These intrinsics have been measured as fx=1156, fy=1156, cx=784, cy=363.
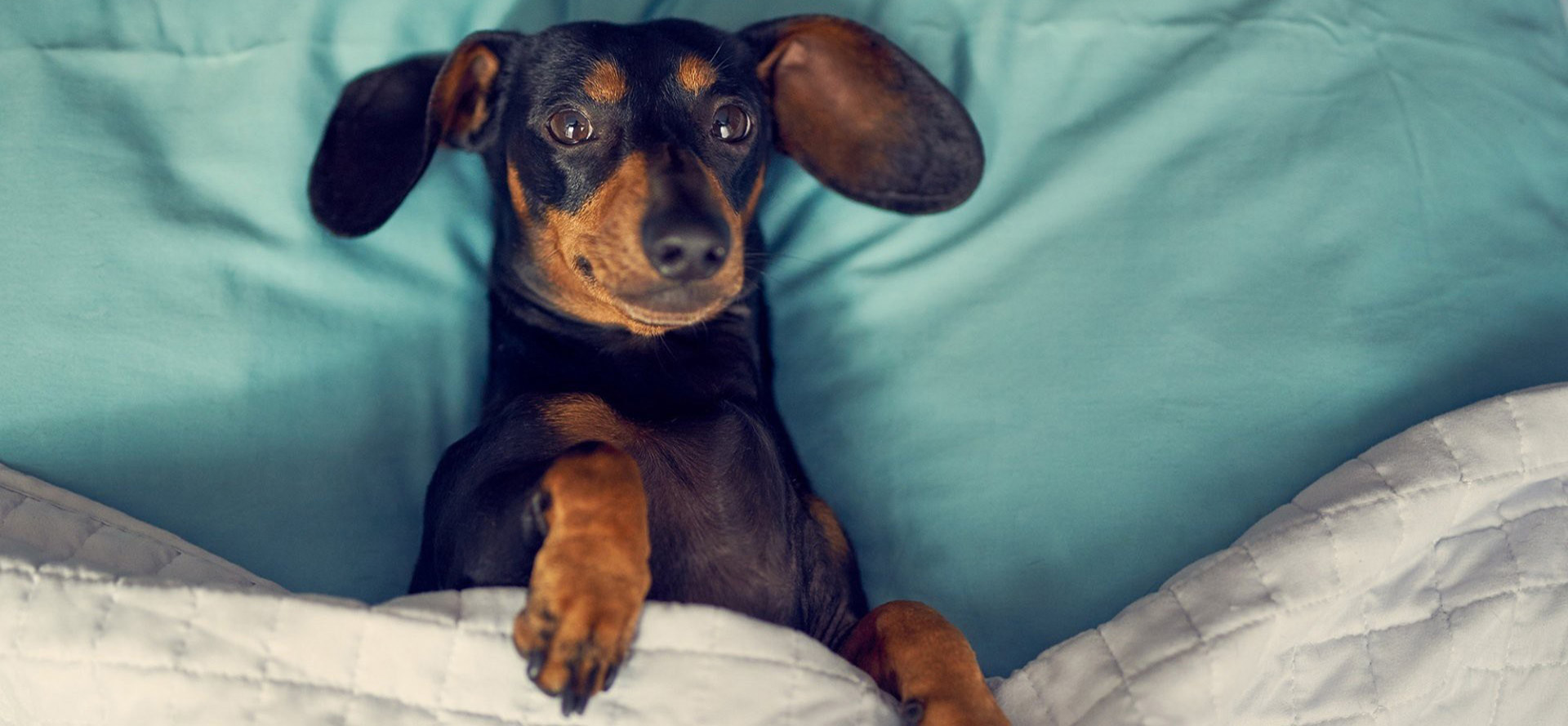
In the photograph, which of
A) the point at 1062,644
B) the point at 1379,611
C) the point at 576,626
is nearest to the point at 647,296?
the point at 576,626

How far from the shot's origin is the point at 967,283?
6.57 ft

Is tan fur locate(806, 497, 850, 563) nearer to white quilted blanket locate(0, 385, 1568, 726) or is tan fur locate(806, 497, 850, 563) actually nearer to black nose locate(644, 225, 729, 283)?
white quilted blanket locate(0, 385, 1568, 726)

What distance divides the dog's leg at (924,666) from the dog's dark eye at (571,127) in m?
0.80

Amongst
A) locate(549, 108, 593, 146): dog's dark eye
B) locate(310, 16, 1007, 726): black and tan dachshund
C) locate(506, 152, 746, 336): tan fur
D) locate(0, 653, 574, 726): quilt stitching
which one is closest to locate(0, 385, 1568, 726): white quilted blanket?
locate(0, 653, 574, 726): quilt stitching

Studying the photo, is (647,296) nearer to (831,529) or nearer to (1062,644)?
(831,529)

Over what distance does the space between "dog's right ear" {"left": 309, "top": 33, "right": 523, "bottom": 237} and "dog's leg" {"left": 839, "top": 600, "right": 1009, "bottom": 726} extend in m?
0.97

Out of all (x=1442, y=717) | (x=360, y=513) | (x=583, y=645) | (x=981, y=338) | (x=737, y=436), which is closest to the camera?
(x=583, y=645)

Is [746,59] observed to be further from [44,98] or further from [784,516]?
[44,98]

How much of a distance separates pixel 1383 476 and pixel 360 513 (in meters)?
1.50

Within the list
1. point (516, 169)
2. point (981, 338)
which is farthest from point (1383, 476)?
point (516, 169)

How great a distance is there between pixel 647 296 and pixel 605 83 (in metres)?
0.34

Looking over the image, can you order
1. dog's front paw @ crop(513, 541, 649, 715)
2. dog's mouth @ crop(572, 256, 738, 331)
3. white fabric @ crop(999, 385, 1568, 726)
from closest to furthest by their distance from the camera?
dog's front paw @ crop(513, 541, 649, 715), white fabric @ crop(999, 385, 1568, 726), dog's mouth @ crop(572, 256, 738, 331)

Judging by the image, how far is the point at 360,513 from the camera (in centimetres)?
182

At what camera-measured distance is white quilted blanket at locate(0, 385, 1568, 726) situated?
1334 mm
